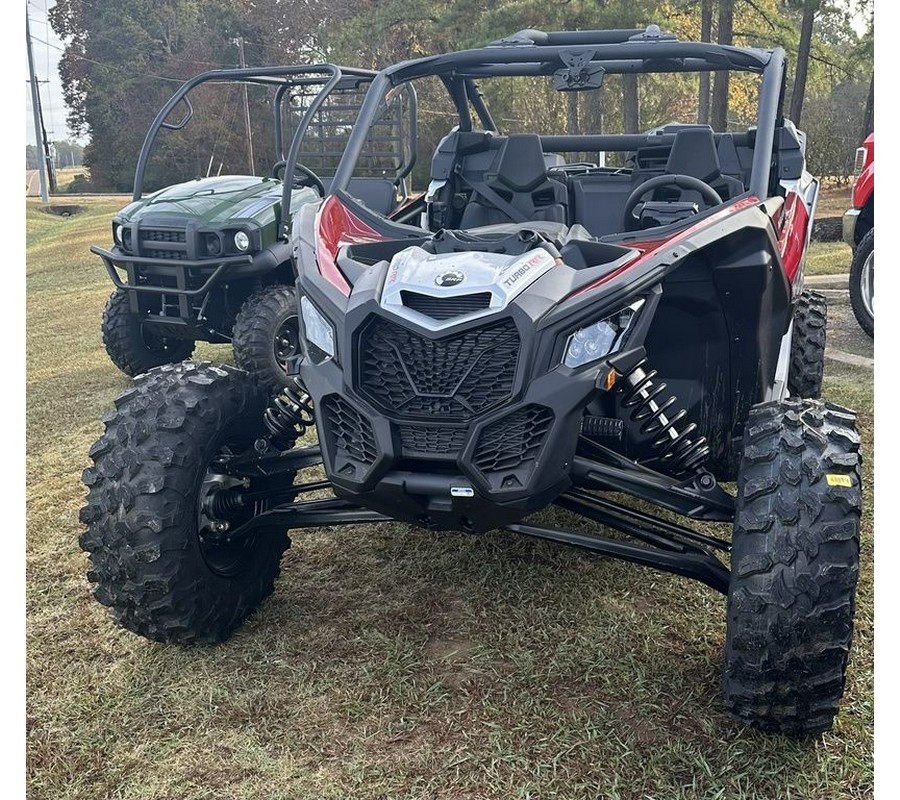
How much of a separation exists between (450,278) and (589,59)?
1386mm

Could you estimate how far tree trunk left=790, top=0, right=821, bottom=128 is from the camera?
16875mm

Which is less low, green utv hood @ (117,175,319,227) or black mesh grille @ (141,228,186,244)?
green utv hood @ (117,175,319,227)

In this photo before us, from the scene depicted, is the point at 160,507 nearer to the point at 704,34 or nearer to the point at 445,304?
the point at 445,304

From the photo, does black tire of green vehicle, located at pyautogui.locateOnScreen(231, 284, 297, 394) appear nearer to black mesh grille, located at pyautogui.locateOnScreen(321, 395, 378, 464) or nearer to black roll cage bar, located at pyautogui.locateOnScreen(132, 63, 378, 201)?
black roll cage bar, located at pyautogui.locateOnScreen(132, 63, 378, 201)

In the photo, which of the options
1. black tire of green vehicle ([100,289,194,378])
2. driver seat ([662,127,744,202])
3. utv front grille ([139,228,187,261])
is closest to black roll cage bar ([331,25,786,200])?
driver seat ([662,127,744,202])

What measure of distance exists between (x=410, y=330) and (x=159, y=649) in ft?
4.59

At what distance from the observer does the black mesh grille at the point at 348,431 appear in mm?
2611

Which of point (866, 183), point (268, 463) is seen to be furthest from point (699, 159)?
point (866, 183)

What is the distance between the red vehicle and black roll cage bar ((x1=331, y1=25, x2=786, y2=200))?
3.49 metres

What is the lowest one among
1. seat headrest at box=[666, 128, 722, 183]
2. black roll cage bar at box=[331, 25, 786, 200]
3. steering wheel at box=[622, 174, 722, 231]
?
steering wheel at box=[622, 174, 722, 231]

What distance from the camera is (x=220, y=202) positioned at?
6.37m

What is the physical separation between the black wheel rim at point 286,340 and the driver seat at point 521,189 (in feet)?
7.14

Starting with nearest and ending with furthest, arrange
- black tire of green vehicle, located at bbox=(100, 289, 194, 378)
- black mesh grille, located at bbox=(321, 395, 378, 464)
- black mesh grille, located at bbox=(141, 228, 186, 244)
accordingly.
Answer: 1. black mesh grille, located at bbox=(321, 395, 378, 464)
2. black mesh grille, located at bbox=(141, 228, 186, 244)
3. black tire of green vehicle, located at bbox=(100, 289, 194, 378)

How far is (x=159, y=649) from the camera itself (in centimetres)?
313
